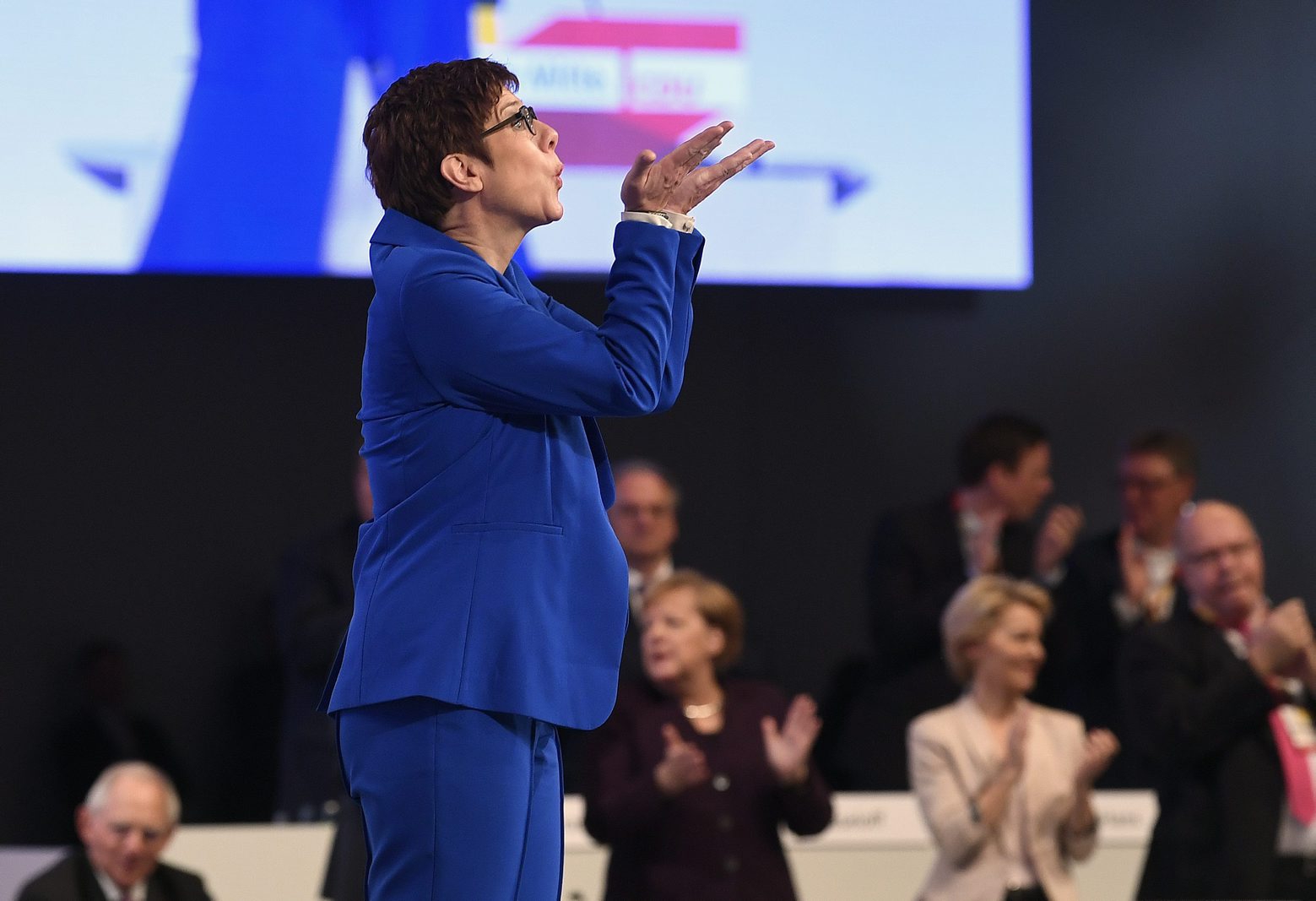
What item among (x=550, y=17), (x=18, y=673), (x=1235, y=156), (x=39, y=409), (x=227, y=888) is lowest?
(x=227, y=888)

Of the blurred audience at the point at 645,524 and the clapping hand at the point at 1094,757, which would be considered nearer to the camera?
the clapping hand at the point at 1094,757

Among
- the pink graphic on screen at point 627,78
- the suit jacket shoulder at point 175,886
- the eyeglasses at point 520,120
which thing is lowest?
the suit jacket shoulder at point 175,886

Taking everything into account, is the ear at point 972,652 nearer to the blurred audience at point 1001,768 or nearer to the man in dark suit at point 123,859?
the blurred audience at point 1001,768

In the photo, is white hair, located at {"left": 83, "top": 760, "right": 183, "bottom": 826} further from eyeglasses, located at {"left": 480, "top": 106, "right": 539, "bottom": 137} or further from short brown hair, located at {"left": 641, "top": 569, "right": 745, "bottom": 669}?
eyeglasses, located at {"left": 480, "top": 106, "right": 539, "bottom": 137}

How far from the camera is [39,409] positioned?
14.5 ft

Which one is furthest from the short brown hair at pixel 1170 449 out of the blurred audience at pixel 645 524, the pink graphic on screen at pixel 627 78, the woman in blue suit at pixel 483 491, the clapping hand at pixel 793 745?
the woman in blue suit at pixel 483 491

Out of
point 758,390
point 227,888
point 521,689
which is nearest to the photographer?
point 521,689

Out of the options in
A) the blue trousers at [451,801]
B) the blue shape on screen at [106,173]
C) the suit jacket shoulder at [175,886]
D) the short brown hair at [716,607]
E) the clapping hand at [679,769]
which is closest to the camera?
the blue trousers at [451,801]

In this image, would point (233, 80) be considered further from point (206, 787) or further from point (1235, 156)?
point (1235, 156)

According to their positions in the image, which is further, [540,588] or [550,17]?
[550,17]

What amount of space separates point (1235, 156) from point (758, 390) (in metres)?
1.62

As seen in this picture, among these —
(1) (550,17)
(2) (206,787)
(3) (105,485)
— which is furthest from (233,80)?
(2) (206,787)

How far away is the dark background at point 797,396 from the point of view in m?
4.40

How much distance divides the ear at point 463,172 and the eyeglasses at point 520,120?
0.03 metres
